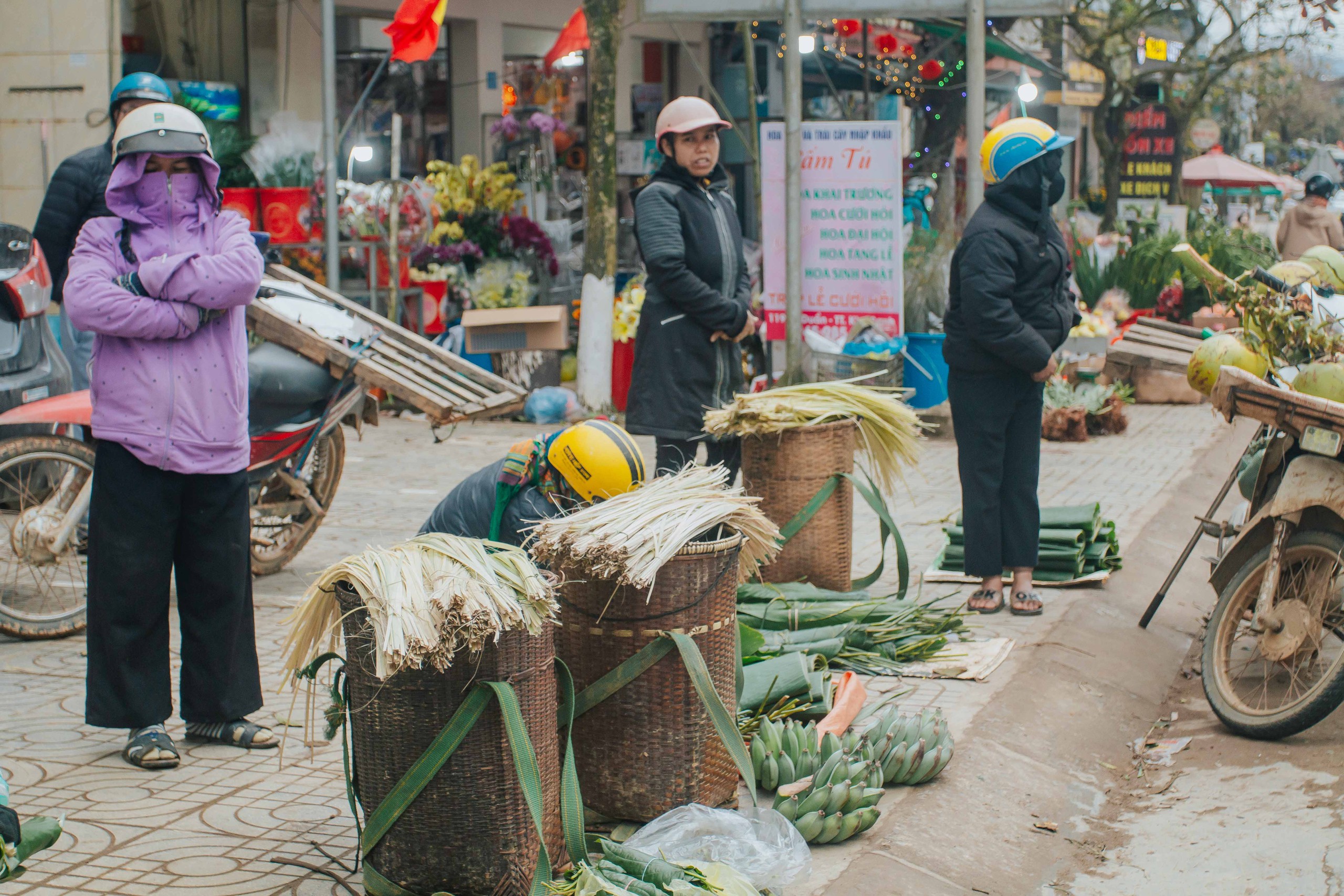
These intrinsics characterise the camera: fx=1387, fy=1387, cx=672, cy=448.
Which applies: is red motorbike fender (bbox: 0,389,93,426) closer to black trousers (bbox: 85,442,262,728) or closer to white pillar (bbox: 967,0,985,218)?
black trousers (bbox: 85,442,262,728)

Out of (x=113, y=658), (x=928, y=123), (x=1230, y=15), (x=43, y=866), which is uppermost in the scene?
(x=1230, y=15)

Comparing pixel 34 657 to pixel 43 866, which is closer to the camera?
pixel 43 866

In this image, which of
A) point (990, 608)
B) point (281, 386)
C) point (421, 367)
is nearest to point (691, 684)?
point (990, 608)

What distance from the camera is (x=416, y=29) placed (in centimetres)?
1076

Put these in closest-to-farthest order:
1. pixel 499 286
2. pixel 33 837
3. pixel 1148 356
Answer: pixel 33 837
pixel 1148 356
pixel 499 286

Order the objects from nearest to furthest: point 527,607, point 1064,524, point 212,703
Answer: point 527,607
point 212,703
point 1064,524

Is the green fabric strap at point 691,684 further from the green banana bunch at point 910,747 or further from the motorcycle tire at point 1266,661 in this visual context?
the motorcycle tire at point 1266,661

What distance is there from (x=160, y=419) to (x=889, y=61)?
12.6 metres

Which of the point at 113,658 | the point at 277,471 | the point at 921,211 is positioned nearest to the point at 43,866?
the point at 113,658

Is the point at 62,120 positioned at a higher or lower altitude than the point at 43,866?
higher

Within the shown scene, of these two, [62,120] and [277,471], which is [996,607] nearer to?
[277,471]

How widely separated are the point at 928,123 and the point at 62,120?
31.1 ft

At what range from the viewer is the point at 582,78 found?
1527cm

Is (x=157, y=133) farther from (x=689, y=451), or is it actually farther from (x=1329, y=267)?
A: (x=1329, y=267)
